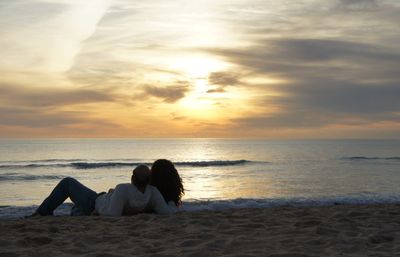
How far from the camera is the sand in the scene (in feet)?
17.7

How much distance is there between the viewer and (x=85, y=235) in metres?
6.43

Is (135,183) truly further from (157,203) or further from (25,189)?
(25,189)

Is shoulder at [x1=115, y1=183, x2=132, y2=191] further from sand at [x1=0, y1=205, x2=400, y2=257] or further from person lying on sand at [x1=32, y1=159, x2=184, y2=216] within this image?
sand at [x1=0, y1=205, x2=400, y2=257]

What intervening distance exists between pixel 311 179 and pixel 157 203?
20.8 metres

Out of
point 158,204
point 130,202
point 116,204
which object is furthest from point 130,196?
point 158,204

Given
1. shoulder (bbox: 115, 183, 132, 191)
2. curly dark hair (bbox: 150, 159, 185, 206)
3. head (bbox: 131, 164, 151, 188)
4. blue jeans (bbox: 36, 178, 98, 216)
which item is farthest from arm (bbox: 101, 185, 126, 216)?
curly dark hair (bbox: 150, 159, 185, 206)

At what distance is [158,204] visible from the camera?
27.2ft

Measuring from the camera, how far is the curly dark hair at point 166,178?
8328 millimetres

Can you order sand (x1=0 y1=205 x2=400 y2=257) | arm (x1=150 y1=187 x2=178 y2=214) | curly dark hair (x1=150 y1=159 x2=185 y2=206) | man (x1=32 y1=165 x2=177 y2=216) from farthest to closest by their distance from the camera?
curly dark hair (x1=150 y1=159 x2=185 y2=206) < arm (x1=150 y1=187 x2=178 y2=214) < man (x1=32 y1=165 x2=177 y2=216) < sand (x1=0 y1=205 x2=400 y2=257)

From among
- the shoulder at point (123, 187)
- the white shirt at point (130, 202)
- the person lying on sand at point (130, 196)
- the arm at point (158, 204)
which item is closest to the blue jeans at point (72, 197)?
the person lying on sand at point (130, 196)

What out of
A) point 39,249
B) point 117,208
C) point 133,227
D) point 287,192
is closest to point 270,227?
point 133,227

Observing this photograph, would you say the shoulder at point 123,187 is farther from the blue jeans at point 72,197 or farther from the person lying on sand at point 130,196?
the blue jeans at point 72,197

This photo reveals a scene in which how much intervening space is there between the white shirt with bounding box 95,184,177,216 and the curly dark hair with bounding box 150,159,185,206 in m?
0.25

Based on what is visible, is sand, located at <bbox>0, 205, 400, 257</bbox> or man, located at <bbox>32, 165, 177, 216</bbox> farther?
man, located at <bbox>32, 165, 177, 216</bbox>
